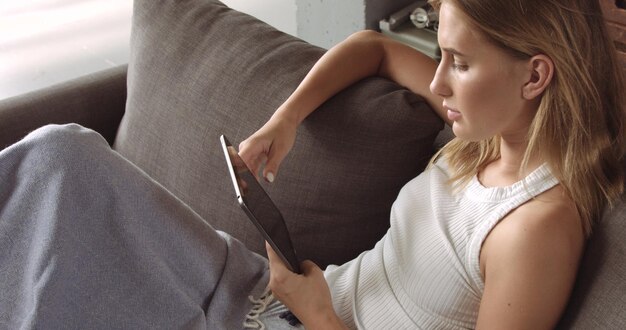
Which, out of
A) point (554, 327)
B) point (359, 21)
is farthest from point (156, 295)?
point (359, 21)

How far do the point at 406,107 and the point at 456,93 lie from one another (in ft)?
0.90

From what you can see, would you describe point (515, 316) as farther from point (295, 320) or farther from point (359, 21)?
point (359, 21)

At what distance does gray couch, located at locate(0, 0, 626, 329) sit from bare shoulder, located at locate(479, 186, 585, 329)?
43mm

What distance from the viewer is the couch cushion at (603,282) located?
985mm

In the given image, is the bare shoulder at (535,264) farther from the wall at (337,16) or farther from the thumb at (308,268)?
the wall at (337,16)

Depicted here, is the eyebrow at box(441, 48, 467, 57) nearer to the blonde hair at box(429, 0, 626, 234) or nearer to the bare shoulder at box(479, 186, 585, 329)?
the blonde hair at box(429, 0, 626, 234)

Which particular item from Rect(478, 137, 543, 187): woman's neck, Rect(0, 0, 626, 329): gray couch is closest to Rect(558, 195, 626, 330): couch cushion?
Rect(0, 0, 626, 329): gray couch

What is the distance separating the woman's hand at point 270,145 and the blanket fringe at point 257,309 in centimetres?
19

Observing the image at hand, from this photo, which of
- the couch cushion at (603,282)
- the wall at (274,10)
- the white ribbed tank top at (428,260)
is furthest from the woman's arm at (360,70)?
the wall at (274,10)

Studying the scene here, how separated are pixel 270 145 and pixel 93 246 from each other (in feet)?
1.11

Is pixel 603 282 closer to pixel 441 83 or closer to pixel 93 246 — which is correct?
pixel 441 83

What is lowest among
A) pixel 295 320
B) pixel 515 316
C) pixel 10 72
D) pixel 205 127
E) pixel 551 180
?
pixel 10 72

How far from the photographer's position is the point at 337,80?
54.8 inches

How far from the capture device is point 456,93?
3.48 ft
